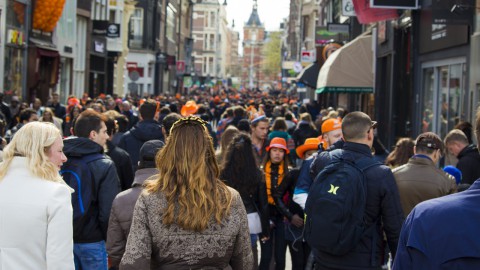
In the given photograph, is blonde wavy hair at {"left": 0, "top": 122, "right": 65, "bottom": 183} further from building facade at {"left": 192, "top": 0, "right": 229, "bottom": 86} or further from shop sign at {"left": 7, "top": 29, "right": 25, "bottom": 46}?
building facade at {"left": 192, "top": 0, "right": 229, "bottom": 86}

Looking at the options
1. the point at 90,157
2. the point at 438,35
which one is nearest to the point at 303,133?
the point at 438,35

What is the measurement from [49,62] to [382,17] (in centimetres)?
1643

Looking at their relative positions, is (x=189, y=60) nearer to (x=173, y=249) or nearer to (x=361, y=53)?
(x=361, y=53)

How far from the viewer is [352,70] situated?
1014 inches

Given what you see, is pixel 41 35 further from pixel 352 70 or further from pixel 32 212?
pixel 32 212

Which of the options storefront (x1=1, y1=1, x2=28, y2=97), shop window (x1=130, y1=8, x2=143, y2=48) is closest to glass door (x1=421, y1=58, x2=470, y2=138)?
storefront (x1=1, y1=1, x2=28, y2=97)

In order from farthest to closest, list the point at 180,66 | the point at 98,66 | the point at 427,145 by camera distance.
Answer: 1. the point at 180,66
2. the point at 98,66
3. the point at 427,145

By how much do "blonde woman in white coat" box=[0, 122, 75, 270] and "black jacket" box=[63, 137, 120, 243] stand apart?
1735mm

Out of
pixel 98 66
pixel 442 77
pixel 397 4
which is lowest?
pixel 442 77

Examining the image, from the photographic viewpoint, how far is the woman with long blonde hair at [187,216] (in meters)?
4.37

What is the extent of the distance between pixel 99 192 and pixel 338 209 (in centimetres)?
186

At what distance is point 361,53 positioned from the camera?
85.0 ft

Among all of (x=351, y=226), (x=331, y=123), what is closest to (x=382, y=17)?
(x=331, y=123)

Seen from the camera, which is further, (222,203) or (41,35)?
(41,35)
